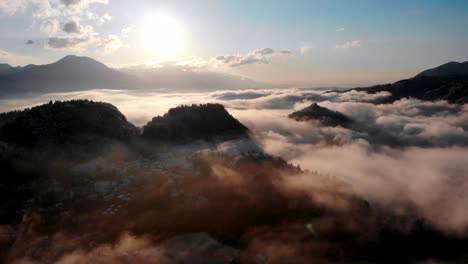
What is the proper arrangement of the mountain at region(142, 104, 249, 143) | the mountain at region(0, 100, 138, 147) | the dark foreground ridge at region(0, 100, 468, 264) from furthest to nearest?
the mountain at region(142, 104, 249, 143) → the mountain at region(0, 100, 138, 147) → the dark foreground ridge at region(0, 100, 468, 264)

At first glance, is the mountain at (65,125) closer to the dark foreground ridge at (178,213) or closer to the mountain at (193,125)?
the dark foreground ridge at (178,213)

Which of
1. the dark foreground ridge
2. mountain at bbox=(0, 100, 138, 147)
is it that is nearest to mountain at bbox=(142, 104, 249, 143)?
mountain at bbox=(0, 100, 138, 147)

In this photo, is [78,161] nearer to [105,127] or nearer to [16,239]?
[105,127]

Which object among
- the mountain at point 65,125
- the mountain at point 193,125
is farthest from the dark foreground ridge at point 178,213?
the mountain at point 193,125

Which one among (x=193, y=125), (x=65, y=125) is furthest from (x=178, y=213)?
(x=193, y=125)

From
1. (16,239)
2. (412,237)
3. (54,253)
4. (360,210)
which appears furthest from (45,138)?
(412,237)

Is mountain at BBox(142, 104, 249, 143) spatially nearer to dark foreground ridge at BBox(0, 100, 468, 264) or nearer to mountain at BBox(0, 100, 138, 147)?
mountain at BBox(0, 100, 138, 147)

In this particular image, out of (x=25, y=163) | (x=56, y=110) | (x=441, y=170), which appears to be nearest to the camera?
(x=25, y=163)
